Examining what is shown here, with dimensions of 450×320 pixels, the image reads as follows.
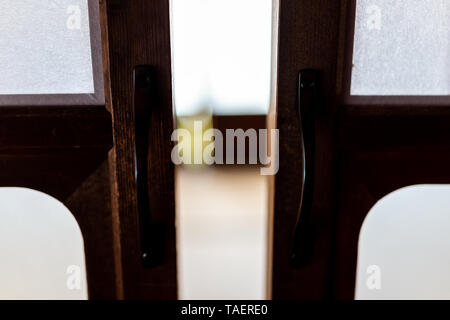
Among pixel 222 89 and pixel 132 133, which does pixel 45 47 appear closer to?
pixel 132 133

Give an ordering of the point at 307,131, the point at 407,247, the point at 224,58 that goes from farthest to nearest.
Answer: the point at 224,58 < the point at 407,247 < the point at 307,131

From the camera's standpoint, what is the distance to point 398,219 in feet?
2.15

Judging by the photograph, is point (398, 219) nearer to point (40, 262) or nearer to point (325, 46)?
point (325, 46)

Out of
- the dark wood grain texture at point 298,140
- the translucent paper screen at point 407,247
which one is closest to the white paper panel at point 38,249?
the dark wood grain texture at point 298,140

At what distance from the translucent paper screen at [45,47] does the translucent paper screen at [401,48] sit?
1.33 ft

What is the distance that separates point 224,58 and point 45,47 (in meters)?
3.02

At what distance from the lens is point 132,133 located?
1.93 ft

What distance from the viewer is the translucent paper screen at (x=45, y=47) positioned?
579mm

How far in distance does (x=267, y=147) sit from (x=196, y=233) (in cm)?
157

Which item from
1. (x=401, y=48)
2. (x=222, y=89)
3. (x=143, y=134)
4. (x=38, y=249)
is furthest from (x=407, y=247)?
(x=222, y=89)

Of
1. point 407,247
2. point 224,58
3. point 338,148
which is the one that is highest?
point 224,58

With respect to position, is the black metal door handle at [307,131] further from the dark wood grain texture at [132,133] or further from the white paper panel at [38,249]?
the white paper panel at [38,249]

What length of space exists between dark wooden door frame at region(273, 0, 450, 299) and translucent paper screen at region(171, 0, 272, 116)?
8.82 feet

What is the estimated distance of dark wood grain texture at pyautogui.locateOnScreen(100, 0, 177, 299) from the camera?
56 centimetres
